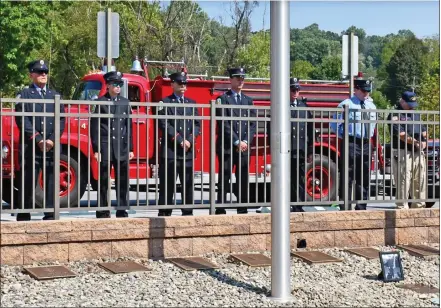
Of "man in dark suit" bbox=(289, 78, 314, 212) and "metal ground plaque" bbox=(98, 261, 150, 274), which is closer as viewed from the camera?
"metal ground plaque" bbox=(98, 261, 150, 274)

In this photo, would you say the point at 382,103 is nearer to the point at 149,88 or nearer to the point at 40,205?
the point at 149,88

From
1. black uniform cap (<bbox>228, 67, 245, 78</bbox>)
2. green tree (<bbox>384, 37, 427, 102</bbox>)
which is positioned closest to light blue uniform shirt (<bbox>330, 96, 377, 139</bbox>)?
black uniform cap (<bbox>228, 67, 245, 78</bbox>)

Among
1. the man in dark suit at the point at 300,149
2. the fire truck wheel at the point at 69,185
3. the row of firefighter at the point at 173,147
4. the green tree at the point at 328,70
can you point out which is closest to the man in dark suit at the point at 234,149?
the row of firefighter at the point at 173,147

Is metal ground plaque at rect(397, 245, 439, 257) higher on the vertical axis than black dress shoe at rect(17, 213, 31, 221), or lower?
lower

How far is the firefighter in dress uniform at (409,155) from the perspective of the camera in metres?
11.3

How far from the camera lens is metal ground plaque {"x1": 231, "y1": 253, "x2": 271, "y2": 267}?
365 inches

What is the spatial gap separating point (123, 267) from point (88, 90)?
21.1 feet

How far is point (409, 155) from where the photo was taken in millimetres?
11547

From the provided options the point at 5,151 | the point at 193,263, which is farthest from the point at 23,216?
the point at 193,263

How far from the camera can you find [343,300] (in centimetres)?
792

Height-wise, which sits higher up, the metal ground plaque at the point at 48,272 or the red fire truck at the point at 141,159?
the red fire truck at the point at 141,159

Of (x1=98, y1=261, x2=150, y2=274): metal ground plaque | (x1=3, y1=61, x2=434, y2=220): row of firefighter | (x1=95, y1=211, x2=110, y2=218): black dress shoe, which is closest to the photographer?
(x1=98, y1=261, x2=150, y2=274): metal ground plaque

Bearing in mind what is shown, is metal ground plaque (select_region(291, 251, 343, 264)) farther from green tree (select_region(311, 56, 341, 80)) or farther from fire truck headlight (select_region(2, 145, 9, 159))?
green tree (select_region(311, 56, 341, 80))

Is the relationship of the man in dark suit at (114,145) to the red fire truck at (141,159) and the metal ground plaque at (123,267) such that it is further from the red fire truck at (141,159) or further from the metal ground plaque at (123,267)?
the metal ground plaque at (123,267)
